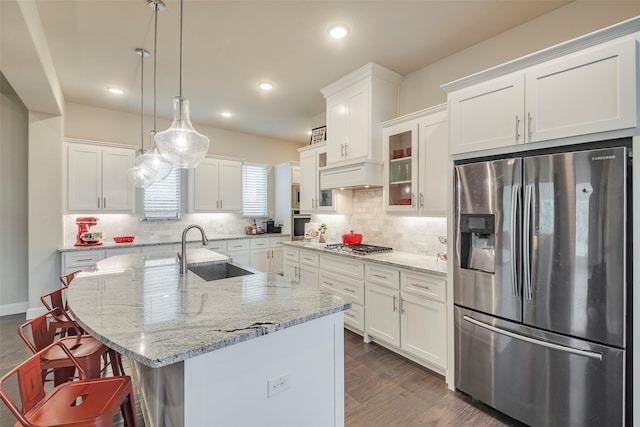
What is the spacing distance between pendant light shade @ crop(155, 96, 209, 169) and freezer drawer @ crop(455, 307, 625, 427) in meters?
2.38

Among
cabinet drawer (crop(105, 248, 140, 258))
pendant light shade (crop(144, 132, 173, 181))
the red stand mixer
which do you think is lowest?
cabinet drawer (crop(105, 248, 140, 258))

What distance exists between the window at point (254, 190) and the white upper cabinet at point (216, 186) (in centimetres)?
37

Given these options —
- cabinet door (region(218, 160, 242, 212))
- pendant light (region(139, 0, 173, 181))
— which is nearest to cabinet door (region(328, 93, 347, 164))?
pendant light (region(139, 0, 173, 181))

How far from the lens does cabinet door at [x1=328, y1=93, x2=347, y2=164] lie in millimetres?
3658

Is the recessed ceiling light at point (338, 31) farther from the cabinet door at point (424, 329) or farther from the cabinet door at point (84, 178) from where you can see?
the cabinet door at point (84, 178)

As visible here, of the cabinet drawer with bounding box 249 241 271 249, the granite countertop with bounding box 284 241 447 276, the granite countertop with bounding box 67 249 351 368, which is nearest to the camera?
the granite countertop with bounding box 67 249 351 368

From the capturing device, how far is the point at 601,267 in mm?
1631

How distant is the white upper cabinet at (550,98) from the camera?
62.8 inches

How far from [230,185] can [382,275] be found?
3677mm

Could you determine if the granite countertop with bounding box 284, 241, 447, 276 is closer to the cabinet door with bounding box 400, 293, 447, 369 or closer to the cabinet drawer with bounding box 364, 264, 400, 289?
the cabinet drawer with bounding box 364, 264, 400, 289

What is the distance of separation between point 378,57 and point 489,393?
3.15 metres

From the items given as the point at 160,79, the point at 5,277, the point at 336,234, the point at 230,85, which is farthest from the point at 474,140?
the point at 5,277

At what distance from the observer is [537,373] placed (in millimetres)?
1854

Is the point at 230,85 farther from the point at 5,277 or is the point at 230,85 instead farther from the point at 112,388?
the point at 5,277
